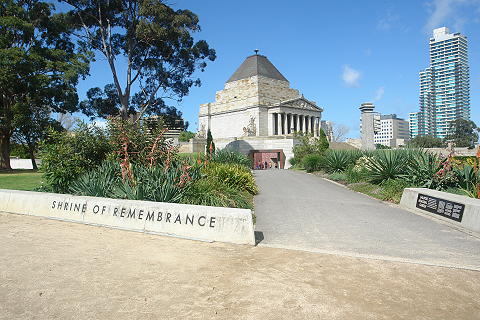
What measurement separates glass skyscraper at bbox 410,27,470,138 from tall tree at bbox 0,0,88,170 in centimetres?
13642

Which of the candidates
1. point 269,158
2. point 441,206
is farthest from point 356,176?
point 269,158

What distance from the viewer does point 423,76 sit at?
157m

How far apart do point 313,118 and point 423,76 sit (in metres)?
116

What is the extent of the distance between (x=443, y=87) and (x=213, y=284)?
169 meters

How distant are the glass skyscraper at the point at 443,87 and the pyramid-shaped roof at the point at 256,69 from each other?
9385 centimetres

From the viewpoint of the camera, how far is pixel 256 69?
6122cm

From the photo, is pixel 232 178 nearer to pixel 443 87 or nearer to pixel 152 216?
pixel 152 216

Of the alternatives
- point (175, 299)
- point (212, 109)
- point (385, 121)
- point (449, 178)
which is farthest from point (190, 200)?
point (385, 121)

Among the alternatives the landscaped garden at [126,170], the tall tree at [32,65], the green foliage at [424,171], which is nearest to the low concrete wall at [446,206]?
the green foliage at [424,171]

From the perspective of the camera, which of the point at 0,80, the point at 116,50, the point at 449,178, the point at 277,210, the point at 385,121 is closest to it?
the point at 277,210

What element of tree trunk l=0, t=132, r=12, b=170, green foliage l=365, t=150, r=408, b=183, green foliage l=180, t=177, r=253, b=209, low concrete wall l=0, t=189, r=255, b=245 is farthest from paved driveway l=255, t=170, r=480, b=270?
tree trunk l=0, t=132, r=12, b=170

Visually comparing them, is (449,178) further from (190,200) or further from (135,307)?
(135,307)

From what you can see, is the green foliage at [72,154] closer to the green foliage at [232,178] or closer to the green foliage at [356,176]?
the green foliage at [232,178]

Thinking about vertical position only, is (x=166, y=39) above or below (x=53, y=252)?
above
